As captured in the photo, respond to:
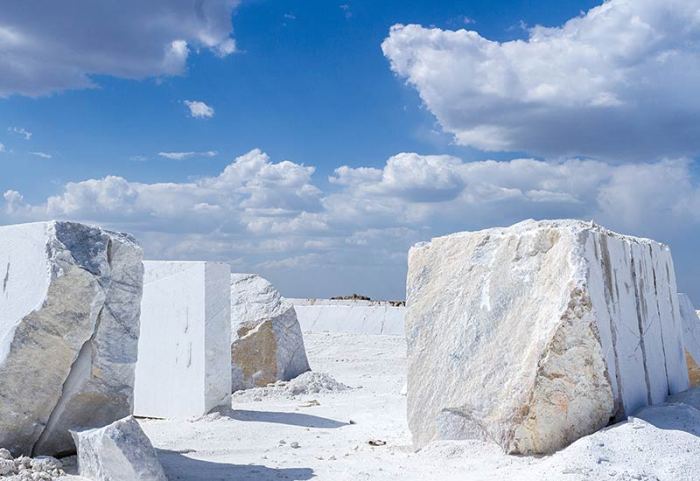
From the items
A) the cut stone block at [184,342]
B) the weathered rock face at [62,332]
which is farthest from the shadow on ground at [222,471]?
the cut stone block at [184,342]

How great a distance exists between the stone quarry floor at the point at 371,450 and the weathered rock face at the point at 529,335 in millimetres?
181

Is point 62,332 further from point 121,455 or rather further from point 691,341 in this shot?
point 691,341

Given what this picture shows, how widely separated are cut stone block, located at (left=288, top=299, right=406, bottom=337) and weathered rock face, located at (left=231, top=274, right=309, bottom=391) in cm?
656

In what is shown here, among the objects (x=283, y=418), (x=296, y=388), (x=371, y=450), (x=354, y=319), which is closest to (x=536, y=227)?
(x=371, y=450)

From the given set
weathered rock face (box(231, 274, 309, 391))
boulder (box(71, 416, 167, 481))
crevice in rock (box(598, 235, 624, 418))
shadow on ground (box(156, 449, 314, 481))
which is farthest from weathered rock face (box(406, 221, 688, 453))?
weathered rock face (box(231, 274, 309, 391))

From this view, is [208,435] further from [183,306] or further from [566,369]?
[566,369]

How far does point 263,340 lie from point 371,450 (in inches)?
169

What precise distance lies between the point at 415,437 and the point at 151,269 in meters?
4.01

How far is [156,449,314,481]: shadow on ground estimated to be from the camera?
480 centimetres

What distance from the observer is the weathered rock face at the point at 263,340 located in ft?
31.6

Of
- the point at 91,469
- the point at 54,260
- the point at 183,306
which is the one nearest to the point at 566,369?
the point at 91,469

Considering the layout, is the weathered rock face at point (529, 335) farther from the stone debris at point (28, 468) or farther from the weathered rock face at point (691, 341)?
the stone debris at point (28, 468)

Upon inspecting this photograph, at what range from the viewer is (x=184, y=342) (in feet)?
25.5

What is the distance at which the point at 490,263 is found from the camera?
5285 mm
